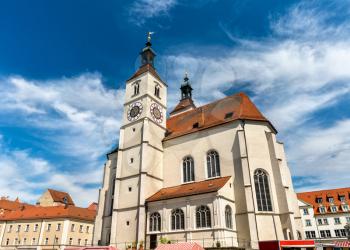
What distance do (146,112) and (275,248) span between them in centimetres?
1964

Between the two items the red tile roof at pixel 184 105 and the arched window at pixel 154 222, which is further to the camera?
the red tile roof at pixel 184 105

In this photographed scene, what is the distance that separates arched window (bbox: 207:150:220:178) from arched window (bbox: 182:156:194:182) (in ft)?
6.48

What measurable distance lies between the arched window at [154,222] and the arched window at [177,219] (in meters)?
1.63

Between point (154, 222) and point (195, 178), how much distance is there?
5989 millimetres

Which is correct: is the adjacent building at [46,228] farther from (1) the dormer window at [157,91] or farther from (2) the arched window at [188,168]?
(2) the arched window at [188,168]

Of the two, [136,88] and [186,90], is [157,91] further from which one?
[186,90]

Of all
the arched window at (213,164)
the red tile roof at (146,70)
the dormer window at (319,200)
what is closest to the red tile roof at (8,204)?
the red tile roof at (146,70)

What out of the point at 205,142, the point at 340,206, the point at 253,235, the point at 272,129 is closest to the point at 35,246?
the point at 205,142

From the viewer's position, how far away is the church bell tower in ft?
86.3

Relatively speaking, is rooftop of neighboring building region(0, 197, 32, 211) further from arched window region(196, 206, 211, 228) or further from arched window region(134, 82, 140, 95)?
arched window region(196, 206, 211, 228)

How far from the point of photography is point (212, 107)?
3266cm

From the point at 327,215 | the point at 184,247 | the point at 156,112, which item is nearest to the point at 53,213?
the point at 156,112

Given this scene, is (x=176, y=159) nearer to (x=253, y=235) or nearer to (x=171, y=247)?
(x=253, y=235)

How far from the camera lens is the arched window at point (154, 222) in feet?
79.5
